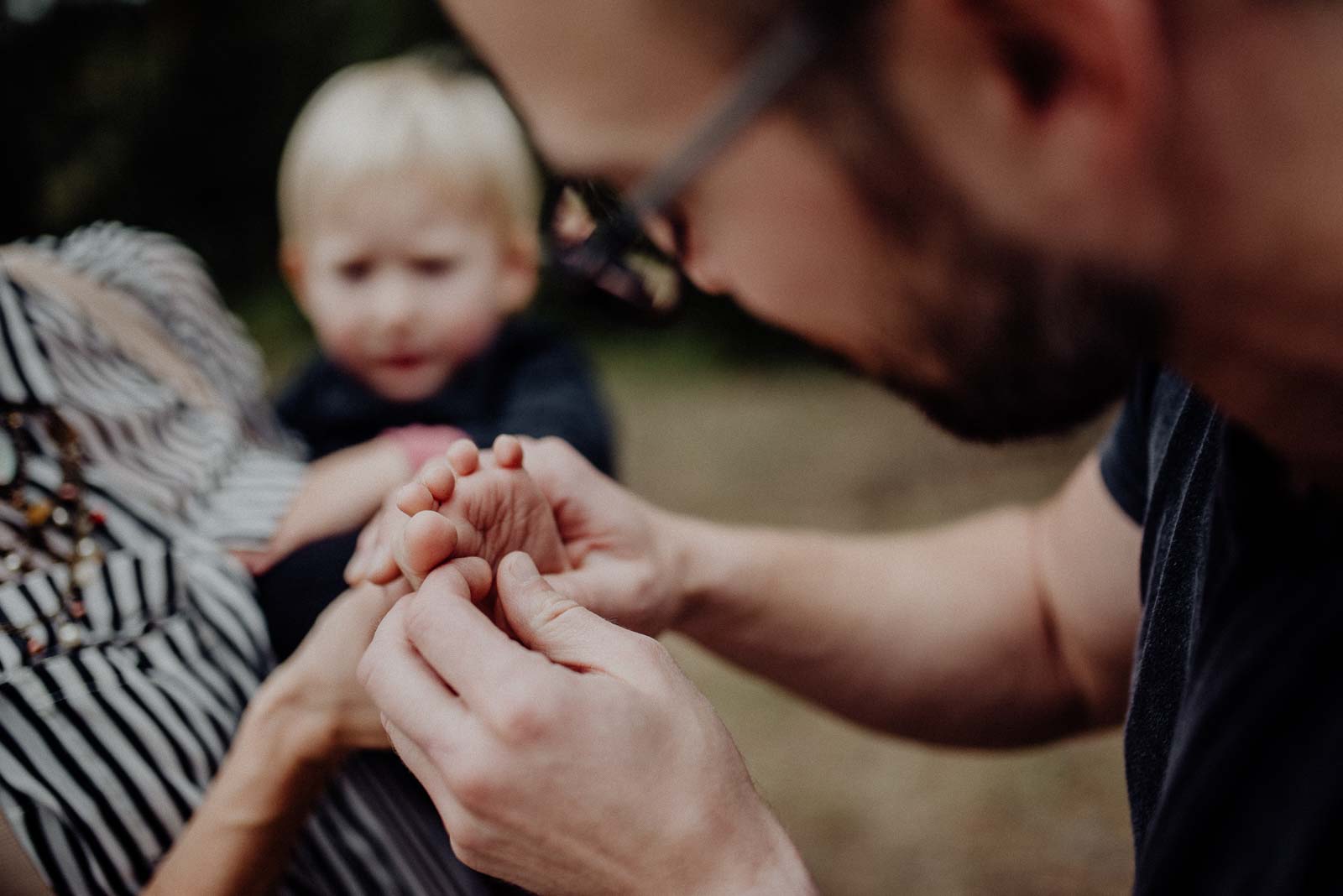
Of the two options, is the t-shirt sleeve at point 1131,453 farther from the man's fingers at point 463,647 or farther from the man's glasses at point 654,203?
the man's fingers at point 463,647

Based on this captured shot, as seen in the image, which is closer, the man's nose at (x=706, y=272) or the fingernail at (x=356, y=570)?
the man's nose at (x=706, y=272)

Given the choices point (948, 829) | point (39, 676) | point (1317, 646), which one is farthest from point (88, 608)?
point (948, 829)

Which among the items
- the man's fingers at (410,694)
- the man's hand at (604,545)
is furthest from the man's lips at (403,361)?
the man's fingers at (410,694)

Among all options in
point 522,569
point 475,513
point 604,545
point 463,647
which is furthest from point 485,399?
point 463,647

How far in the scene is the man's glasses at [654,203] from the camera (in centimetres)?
67

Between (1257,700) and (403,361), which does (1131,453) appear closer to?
(1257,700)

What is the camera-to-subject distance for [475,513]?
3.71ft

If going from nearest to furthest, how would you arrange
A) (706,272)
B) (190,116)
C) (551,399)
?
(706,272)
(551,399)
(190,116)

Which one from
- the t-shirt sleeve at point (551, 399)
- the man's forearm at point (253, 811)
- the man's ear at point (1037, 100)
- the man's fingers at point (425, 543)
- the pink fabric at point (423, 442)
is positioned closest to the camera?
the man's ear at point (1037, 100)

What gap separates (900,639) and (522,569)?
669mm

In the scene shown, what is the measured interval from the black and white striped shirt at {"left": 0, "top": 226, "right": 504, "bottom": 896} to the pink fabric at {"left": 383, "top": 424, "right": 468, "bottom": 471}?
23 cm

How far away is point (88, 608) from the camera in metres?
1.15

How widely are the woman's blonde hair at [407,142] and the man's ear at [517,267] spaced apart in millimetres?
37

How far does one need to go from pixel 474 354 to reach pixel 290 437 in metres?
0.43
